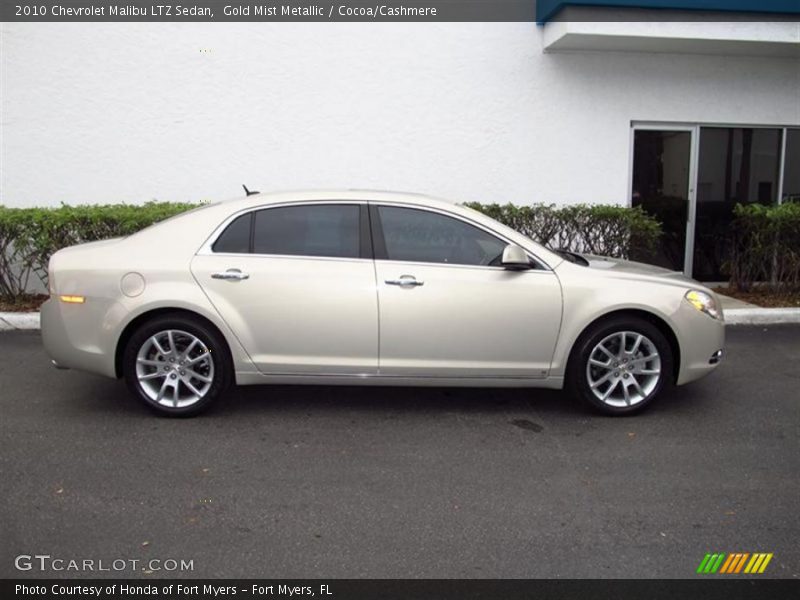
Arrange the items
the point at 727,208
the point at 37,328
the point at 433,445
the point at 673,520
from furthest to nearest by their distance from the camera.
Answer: the point at 727,208 → the point at 37,328 → the point at 433,445 → the point at 673,520

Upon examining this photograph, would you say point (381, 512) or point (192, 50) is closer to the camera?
point (381, 512)

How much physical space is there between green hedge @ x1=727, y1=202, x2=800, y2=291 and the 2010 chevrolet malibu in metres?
→ 4.41

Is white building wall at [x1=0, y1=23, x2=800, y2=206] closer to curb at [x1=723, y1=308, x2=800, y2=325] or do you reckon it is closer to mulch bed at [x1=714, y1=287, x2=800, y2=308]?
mulch bed at [x1=714, y1=287, x2=800, y2=308]

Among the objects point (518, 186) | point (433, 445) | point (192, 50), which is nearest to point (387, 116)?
point (518, 186)

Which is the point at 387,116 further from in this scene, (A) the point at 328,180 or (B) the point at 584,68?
(B) the point at 584,68

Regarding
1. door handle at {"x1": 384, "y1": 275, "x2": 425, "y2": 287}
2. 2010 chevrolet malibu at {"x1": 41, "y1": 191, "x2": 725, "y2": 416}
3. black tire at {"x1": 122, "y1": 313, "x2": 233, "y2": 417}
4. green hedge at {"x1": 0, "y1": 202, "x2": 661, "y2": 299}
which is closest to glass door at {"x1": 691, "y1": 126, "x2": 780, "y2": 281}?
green hedge at {"x1": 0, "y1": 202, "x2": 661, "y2": 299}

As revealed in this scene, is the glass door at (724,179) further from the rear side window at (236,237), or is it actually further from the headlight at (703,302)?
the rear side window at (236,237)

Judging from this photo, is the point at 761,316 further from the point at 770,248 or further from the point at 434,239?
the point at 434,239

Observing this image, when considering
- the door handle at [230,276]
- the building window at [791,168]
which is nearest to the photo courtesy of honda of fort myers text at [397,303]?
the door handle at [230,276]

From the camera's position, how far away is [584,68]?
9.59 metres

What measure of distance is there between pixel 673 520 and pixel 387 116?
688cm

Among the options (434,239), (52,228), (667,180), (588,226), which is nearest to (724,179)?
(667,180)

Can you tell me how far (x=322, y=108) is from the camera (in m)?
9.38

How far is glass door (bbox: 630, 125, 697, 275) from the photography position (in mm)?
10016
